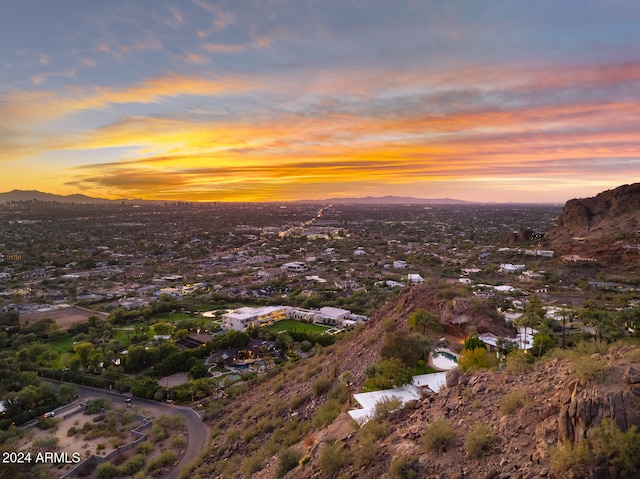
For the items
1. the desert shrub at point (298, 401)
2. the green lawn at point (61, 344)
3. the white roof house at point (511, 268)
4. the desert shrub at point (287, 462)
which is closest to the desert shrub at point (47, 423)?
the green lawn at point (61, 344)

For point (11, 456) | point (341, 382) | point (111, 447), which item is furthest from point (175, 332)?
point (341, 382)

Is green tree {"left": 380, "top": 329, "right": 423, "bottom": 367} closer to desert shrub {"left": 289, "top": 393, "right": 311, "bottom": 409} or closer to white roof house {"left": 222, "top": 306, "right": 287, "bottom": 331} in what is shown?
desert shrub {"left": 289, "top": 393, "right": 311, "bottom": 409}

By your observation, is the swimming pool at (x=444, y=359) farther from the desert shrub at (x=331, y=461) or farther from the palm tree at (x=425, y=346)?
the desert shrub at (x=331, y=461)

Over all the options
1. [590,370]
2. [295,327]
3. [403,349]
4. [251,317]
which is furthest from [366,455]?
[251,317]

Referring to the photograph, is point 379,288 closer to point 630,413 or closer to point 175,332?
point 175,332

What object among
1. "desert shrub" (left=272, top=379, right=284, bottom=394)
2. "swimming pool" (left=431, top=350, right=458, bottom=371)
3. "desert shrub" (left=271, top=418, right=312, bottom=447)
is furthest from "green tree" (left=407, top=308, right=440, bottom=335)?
"desert shrub" (left=271, top=418, right=312, bottom=447)

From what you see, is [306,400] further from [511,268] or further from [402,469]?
[511,268]

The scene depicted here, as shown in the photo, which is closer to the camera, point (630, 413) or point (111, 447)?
point (630, 413)
